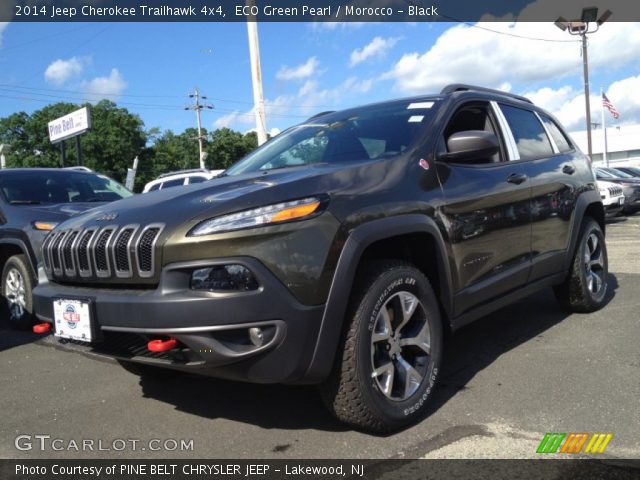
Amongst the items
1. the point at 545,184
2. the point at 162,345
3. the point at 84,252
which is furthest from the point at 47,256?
the point at 545,184

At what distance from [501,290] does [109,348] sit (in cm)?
239

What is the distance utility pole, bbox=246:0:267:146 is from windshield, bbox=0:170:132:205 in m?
6.59

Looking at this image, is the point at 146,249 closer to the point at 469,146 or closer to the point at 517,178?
the point at 469,146

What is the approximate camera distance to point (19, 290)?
17.1 ft

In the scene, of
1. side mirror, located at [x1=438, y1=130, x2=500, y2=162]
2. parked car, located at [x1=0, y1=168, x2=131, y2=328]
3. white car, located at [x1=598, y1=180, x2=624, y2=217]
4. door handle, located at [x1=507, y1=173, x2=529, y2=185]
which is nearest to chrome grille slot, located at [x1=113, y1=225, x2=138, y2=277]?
side mirror, located at [x1=438, y1=130, x2=500, y2=162]

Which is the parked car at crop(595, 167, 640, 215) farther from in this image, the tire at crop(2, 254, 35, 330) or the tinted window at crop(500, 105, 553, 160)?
the tire at crop(2, 254, 35, 330)

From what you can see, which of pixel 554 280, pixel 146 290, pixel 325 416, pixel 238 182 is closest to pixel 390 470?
pixel 325 416

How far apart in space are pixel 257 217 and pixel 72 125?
68.7 ft

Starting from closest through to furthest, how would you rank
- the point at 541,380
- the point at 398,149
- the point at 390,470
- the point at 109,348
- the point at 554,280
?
1. the point at 390,470
2. the point at 109,348
3. the point at 398,149
4. the point at 541,380
5. the point at 554,280

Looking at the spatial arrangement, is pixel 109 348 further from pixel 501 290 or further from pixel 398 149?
pixel 501 290

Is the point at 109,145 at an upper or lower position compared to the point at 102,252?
upper

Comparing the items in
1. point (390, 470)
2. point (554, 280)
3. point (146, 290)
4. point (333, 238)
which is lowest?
point (390, 470)

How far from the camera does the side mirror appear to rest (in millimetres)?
3184

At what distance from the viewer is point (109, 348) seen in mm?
2678
